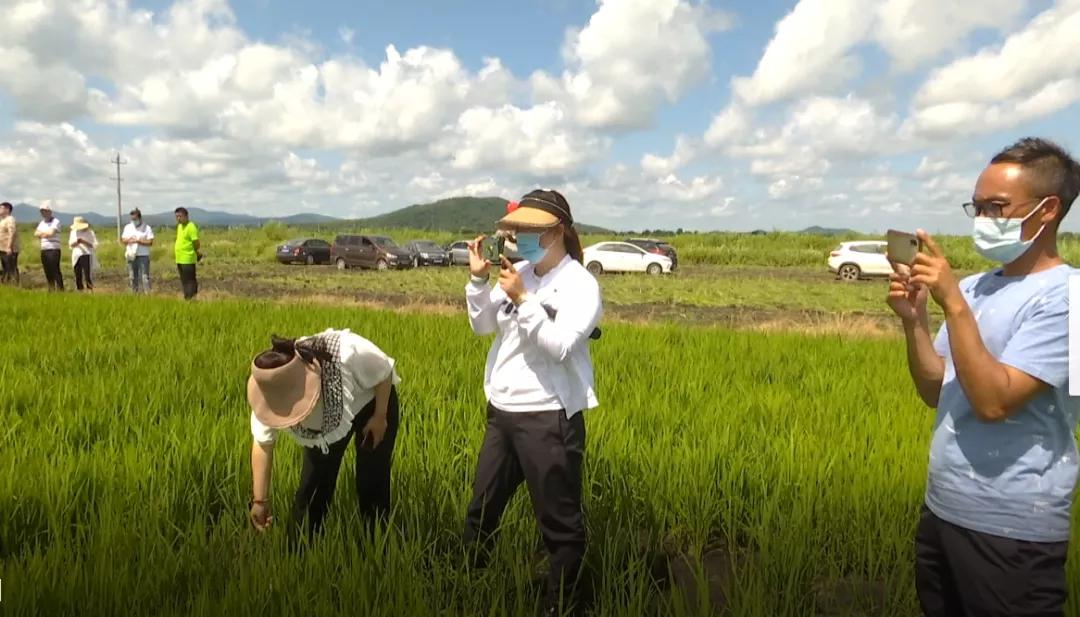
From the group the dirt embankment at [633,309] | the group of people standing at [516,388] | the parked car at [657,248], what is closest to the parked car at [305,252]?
the dirt embankment at [633,309]

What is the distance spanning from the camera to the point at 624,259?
2309cm

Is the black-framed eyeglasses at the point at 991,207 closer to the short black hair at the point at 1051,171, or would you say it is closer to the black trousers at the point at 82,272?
the short black hair at the point at 1051,171

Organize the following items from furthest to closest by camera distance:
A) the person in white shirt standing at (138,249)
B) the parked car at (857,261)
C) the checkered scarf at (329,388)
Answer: the parked car at (857,261) → the person in white shirt standing at (138,249) → the checkered scarf at (329,388)

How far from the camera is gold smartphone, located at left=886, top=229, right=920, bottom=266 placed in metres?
1.61

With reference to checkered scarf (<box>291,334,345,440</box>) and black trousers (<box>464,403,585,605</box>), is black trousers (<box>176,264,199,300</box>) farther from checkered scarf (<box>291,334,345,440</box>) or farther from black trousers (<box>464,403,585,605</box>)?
black trousers (<box>464,403,585,605</box>)

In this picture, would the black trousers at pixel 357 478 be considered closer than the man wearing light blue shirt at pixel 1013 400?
No

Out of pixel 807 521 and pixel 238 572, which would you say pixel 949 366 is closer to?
pixel 807 521

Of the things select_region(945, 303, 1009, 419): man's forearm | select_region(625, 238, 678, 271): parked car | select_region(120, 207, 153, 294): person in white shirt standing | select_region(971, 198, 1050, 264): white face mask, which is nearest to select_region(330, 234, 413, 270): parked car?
select_region(625, 238, 678, 271): parked car

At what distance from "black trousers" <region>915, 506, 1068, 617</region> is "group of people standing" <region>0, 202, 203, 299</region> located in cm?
1031

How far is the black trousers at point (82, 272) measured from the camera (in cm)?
1192

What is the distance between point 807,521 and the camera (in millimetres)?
2744

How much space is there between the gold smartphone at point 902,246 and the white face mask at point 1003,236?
151 mm

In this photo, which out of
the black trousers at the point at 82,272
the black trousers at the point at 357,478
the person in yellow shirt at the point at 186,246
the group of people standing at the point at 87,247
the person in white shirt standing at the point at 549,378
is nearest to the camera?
the person in white shirt standing at the point at 549,378

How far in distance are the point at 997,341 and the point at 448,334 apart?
20.5 feet
